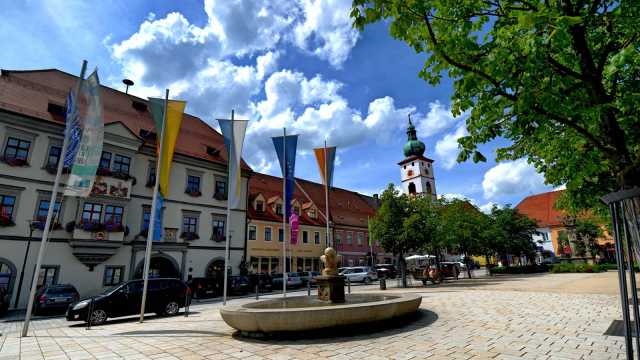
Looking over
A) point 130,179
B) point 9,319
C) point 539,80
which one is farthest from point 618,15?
point 130,179

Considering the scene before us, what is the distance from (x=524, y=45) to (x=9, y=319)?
72.5 ft

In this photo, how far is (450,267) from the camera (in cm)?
3647

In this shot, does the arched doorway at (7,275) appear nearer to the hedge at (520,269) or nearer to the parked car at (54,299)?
the parked car at (54,299)

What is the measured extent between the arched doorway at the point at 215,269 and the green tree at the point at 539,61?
27.8 metres

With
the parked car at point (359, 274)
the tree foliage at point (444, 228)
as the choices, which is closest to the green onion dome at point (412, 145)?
the tree foliage at point (444, 228)

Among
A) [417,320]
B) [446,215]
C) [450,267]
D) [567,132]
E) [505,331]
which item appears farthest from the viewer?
[450,267]

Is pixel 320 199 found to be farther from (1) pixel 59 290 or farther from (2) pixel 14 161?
(2) pixel 14 161

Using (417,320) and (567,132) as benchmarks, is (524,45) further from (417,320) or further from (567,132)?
(417,320)

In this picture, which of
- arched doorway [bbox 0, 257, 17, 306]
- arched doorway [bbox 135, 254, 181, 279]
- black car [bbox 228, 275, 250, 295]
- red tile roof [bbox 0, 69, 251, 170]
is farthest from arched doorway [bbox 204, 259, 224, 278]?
arched doorway [bbox 0, 257, 17, 306]

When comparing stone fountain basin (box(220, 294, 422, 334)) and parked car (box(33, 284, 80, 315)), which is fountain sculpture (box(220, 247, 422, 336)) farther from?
parked car (box(33, 284, 80, 315))

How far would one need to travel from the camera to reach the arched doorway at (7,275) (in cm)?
1914

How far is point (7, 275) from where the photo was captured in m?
19.4

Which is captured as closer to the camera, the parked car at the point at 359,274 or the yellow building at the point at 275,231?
the yellow building at the point at 275,231

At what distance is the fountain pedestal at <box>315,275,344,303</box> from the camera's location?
10.5 metres
